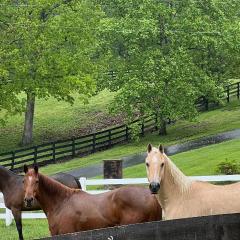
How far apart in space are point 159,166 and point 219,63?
34.4 m

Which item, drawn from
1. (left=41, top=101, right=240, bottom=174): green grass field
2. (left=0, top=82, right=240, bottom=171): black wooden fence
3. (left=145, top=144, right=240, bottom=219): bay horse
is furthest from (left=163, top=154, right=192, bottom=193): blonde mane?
(left=0, top=82, right=240, bottom=171): black wooden fence

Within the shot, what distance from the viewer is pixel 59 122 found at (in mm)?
44781

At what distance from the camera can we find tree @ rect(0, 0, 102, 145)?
120 ft

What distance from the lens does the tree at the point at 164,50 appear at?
35938 mm

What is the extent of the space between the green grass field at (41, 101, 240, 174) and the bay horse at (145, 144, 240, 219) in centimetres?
2147

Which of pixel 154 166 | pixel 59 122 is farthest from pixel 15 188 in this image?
pixel 59 122

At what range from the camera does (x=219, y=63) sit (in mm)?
43031

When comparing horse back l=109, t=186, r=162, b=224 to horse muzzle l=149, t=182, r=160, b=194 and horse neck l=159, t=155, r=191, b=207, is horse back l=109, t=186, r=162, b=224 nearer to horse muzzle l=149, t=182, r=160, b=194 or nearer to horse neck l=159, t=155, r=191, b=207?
horse neck l=159, t=155, r=191, b=207

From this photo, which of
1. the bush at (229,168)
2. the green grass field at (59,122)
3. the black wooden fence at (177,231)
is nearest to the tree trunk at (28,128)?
the green grass field at (59,122)

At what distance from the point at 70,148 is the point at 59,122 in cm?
777

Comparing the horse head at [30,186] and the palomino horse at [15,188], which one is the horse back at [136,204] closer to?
the horse head at [30,186]

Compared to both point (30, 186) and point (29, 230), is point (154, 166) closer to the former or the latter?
point (30, 186)

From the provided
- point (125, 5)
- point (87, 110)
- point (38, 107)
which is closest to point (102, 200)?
point (125, 5)

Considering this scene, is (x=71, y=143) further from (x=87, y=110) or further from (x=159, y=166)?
Result: (x=159, y=166)
